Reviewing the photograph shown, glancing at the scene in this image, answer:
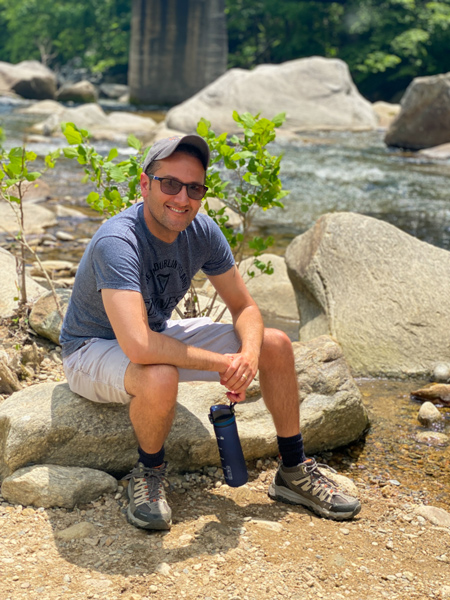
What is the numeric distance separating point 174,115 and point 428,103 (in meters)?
6.73

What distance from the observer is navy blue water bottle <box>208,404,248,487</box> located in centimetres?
312

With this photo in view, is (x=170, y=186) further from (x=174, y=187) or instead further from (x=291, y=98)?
(x=291, y=98)

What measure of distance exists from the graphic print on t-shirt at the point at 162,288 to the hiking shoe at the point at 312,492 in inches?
36.7

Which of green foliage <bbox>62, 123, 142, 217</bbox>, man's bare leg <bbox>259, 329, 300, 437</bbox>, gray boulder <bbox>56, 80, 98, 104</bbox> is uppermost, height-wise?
green foliage <bbox>62, 123, 142, 217</bbox>

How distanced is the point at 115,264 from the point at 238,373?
71cm

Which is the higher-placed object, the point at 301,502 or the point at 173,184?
the point at 173,184

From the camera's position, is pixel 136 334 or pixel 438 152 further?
pixel 438 152

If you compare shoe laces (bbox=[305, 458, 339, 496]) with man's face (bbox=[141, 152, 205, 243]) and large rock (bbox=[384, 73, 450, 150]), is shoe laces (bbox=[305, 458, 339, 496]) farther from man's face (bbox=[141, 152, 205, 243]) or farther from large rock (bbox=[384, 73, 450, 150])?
large rock (bbox=[384, 73, 450, 150])

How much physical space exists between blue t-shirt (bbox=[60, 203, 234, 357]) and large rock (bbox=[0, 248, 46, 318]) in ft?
5.04

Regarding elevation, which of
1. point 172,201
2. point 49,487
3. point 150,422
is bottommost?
point 49,487

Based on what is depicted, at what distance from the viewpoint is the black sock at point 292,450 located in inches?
132

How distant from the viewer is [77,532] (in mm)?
2922

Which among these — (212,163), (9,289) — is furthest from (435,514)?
(9,289)

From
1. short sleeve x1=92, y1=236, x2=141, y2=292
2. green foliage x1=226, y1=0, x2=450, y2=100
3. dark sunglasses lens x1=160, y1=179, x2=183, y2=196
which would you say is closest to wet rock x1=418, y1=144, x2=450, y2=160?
green foliage x1=226, y1=0, x2=450, y2=100
